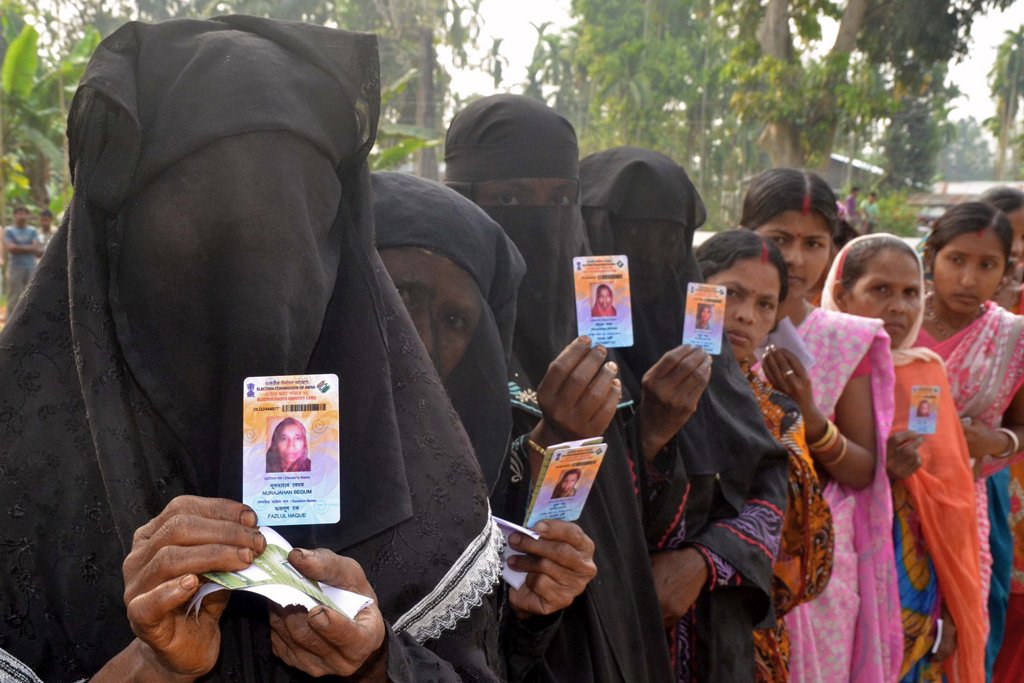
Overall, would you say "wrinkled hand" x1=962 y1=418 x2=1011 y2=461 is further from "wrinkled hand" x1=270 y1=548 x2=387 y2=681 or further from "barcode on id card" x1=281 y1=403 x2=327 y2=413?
"barcode on id card" x1=281 y1=403 x2=327 y2=413

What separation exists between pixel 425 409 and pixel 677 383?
0.98 m

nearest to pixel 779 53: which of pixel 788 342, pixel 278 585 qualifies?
pixel 788 342

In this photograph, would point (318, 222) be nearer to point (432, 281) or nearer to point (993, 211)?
point (432, 281)

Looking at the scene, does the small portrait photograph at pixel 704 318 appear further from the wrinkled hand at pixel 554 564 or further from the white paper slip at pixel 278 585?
the white paper slip at pixel 278 585

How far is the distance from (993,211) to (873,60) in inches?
518

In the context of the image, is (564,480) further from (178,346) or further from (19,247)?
(19,247)

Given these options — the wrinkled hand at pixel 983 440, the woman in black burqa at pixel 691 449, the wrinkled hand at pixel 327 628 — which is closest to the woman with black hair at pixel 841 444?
the woman in black burqa at pixel 691 449

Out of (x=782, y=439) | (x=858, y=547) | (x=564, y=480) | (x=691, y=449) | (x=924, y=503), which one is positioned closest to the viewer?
(x=564, y=480)

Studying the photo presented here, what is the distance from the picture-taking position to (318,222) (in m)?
1.48

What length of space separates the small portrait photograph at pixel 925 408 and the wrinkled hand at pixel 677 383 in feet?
4.98

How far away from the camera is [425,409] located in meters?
1.61

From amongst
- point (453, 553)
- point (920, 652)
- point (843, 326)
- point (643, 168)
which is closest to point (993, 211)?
point (843, 326)

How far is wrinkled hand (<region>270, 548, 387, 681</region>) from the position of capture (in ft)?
4.00

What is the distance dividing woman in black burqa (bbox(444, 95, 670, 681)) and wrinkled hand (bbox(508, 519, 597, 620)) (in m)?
0.21
